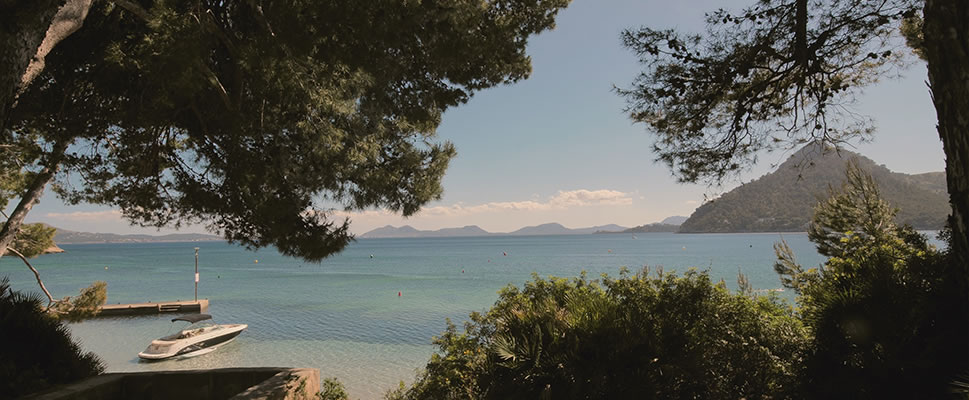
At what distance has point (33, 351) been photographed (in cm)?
510

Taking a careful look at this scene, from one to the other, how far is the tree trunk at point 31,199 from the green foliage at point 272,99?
0.17m

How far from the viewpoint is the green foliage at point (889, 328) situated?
2.98m

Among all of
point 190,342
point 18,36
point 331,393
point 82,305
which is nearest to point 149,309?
point 190,342

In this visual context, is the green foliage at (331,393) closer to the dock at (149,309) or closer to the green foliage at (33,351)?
the green foliage at (33,351)

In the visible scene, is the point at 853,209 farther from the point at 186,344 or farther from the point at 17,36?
the point at 186,344

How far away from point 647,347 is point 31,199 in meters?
9.11

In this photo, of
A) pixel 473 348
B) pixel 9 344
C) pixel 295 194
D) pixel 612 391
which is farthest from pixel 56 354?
pixel 612 391

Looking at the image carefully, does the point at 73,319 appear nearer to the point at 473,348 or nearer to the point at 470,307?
the point at 473,348

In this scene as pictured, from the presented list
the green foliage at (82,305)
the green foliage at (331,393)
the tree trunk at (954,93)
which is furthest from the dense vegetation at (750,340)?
the green foliage at (82,305)

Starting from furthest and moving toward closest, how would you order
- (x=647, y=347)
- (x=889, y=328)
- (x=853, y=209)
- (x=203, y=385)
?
(x=853, y=209)
(x=203, y=385)
(x=647, y=347)
(x=889, y=328)

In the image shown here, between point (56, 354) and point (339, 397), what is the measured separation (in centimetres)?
321

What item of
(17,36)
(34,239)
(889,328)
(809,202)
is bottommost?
(889,328)

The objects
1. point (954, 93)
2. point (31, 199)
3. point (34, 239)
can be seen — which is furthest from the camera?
point (34, 239)

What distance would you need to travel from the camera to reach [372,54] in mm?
4699
